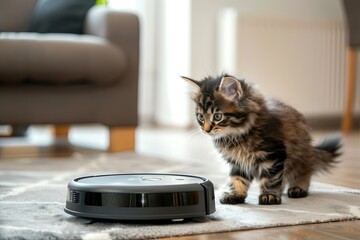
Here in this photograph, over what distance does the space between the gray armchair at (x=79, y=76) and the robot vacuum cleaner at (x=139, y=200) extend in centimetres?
133

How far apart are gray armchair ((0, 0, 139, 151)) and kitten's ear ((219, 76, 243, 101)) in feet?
3.94

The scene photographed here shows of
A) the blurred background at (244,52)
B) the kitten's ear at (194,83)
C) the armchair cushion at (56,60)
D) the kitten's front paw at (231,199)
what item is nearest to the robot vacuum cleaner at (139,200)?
the kitten's front paw at (231,199)

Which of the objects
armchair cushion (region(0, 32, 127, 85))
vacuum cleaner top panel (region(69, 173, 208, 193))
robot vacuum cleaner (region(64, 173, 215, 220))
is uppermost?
armchair cushion (region(0, 32, 127, 85))

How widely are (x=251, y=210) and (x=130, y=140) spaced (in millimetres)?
1554

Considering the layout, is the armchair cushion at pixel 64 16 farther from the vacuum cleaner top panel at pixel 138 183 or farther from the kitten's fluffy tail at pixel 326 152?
the vacuum cleaner top panel at pixel 138 183

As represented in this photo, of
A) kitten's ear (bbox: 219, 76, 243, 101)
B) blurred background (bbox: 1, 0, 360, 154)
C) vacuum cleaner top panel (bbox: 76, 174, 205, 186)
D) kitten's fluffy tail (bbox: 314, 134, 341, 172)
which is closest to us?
vacuum cleaner top panel (bbox: 76, 174, 205, 186)

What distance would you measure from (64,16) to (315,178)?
1551mm

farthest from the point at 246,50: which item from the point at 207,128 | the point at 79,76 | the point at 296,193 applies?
the point at 207,128

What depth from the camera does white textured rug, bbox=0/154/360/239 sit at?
1094 millimetres

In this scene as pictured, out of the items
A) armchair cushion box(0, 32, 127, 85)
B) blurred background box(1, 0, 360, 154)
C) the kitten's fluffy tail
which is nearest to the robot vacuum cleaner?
the kitten's fluffy tail

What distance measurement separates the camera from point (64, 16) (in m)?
2.92

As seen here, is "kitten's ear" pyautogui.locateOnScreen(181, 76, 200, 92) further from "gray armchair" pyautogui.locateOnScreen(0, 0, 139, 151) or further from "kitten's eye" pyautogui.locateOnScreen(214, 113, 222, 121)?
"gray armchair" pyautogui.locateOnScreen(0, 0, 139, 151)

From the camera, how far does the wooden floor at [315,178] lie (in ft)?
3.64

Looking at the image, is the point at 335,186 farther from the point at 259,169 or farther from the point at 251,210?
the point at 251,210
